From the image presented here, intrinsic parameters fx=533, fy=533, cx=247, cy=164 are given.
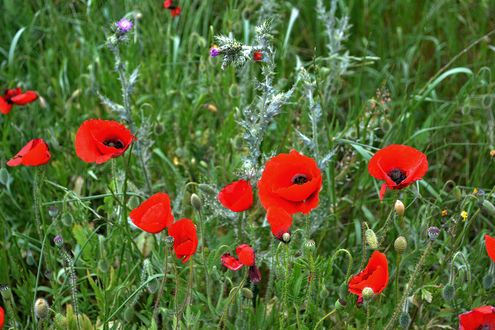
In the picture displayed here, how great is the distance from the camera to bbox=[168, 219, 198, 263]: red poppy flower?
125 cm

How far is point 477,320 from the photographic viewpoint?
3.92 feet

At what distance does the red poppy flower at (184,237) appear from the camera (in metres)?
1.25

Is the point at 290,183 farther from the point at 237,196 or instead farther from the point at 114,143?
the point at 114,143

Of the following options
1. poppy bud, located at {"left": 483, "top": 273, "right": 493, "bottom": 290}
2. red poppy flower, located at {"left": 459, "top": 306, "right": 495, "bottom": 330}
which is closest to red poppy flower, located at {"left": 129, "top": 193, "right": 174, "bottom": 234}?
red poppy flower, located at {"left": 459, "top": 306, "right": 495, "bottom": 330}

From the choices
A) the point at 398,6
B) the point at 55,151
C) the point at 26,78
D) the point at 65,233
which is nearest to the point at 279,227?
the point at 65,233

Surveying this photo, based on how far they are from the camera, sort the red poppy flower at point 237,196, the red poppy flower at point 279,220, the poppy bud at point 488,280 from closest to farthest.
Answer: the red poppy flower at point 279,220, the red poppy flower at point 237,196, the poppy bud at point 488,280

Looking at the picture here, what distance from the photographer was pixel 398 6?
313 cm

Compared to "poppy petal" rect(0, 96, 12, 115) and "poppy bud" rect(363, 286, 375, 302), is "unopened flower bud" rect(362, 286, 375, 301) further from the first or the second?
"poppy petal" rect(0, 96, 12, 115)

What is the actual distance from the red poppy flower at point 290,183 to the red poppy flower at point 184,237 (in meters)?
0.18

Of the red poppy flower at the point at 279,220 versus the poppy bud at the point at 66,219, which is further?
the poppy bud at the point at 66,219

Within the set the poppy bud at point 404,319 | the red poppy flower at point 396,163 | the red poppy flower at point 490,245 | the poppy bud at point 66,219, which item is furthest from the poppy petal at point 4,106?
the red poppy flower at point 490,245

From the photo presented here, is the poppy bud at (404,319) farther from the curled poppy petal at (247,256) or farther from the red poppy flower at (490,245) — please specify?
the curled poppy petal at (247,256)

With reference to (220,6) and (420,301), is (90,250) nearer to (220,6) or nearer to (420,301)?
(420,301)

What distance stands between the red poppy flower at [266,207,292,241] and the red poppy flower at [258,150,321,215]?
0.05ft
